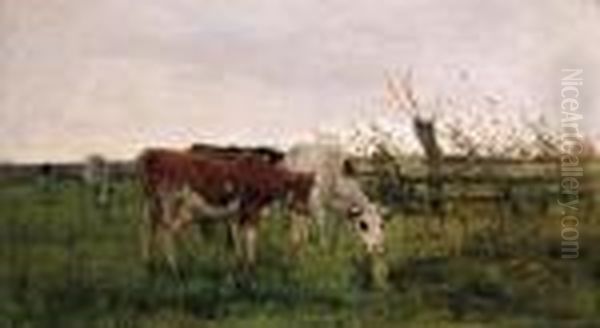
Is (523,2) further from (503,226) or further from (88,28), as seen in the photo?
(88,28)

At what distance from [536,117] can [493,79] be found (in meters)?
0.11

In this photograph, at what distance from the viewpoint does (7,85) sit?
2.35 metres

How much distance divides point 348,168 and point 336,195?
0.19 ft

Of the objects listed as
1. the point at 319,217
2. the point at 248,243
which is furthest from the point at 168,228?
the point at 319,217

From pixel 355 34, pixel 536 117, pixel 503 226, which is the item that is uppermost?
pixel 355 34

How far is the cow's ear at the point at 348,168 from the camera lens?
2335 mm

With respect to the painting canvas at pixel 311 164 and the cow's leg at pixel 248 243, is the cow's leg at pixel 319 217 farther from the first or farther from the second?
the cow's leg at pixel 248 243

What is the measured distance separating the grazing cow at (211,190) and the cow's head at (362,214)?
0.25 ft

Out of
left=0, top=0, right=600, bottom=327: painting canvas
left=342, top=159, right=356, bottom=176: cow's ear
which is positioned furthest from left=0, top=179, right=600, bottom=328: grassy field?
left=342, top=159, right=356, bottom=176: cow's ear

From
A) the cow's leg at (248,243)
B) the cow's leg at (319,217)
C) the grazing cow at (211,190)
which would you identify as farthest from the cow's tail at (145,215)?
the cow's leg at (319,217)

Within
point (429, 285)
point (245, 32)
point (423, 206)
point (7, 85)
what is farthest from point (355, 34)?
point (7, 85)

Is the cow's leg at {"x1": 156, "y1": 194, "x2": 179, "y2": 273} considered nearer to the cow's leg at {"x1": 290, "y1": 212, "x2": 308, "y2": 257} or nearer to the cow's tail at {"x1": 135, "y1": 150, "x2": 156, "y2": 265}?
the cow's tail at {"x1": 135, "y1": 150, "x2": 156, "y2": 265}

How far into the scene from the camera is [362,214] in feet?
7.59

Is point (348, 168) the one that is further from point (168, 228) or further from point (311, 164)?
point (168, 228)
